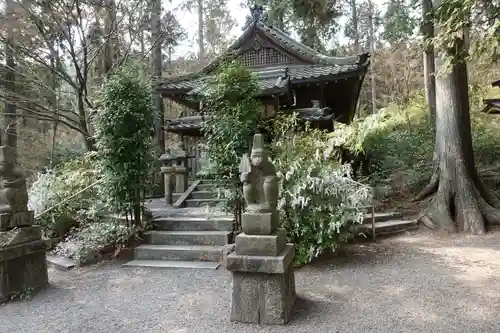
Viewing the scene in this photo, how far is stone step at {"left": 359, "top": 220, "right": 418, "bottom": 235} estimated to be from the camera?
6564 mm

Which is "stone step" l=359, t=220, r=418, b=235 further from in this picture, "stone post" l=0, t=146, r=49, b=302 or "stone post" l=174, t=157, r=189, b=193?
"stone post" l=0, t=146, r=49, b=302

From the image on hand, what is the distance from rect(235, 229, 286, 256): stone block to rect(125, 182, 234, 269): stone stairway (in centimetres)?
205

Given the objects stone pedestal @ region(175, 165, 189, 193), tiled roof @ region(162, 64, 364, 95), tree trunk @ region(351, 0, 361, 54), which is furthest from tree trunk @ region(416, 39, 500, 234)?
tree trunk @ region(351, 0, 361, 54)

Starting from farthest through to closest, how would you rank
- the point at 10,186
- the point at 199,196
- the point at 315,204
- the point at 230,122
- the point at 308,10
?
the point at 308,10 → the point at 199,196 → the point at 230,122 → the point at 315,204 → the point at 10,186

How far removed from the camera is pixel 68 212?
6.71m

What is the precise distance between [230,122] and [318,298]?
297cm

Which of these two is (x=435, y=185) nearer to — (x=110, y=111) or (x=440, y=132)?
(x=440, y=132)

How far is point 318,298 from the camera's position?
152 inches

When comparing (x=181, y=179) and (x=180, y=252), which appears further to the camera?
(x=181, y=179)

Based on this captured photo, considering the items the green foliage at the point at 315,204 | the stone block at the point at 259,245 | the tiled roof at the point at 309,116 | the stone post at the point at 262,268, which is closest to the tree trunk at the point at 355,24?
the tiled roof at the point at 309,116

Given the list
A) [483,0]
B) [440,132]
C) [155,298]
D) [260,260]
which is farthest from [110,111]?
[440,132]

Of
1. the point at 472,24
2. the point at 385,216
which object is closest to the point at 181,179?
the point at 385,216

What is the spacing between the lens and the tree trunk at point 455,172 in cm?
687

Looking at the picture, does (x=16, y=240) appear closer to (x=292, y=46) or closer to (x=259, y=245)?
(x=259, y=245)
